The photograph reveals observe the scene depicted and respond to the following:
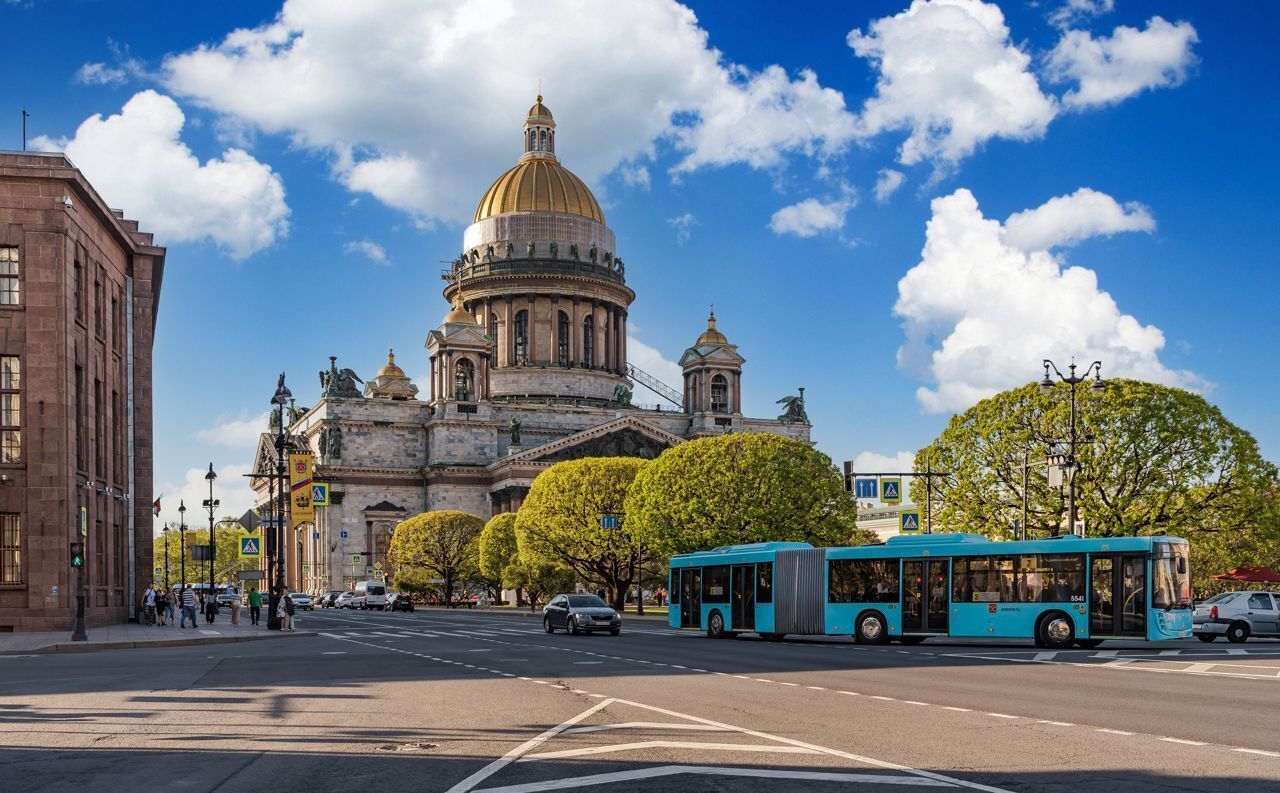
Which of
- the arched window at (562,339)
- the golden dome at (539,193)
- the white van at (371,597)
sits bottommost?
the white van at (371,597)

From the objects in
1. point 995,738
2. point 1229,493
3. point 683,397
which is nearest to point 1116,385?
point 1229,493

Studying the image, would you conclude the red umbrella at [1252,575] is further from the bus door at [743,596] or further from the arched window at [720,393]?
the arched window at [720,393]

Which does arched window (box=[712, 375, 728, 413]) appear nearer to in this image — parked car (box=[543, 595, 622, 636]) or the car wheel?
parked car (box=[543, 595, 622, 636])

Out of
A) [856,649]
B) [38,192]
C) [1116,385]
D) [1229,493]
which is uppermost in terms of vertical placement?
[38,192]

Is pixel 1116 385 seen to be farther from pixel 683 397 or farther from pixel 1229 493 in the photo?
pixel 683 397

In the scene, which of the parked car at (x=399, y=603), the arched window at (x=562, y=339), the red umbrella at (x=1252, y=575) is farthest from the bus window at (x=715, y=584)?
the arched window at (x=562, y=339)

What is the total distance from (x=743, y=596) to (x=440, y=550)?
2459 inches

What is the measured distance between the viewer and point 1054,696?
858 inches

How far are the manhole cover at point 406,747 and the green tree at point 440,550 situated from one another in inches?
3519

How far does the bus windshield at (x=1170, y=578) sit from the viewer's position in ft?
115

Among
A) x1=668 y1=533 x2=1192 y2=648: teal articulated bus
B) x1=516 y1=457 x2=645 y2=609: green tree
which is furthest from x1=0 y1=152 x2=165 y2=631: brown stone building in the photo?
x1=516 y1=457 x2=645 y2=609: green tree

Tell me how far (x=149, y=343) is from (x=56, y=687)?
40.4m

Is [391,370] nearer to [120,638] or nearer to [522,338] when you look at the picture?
[522,338]

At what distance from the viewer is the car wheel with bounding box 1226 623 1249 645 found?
4419cm
